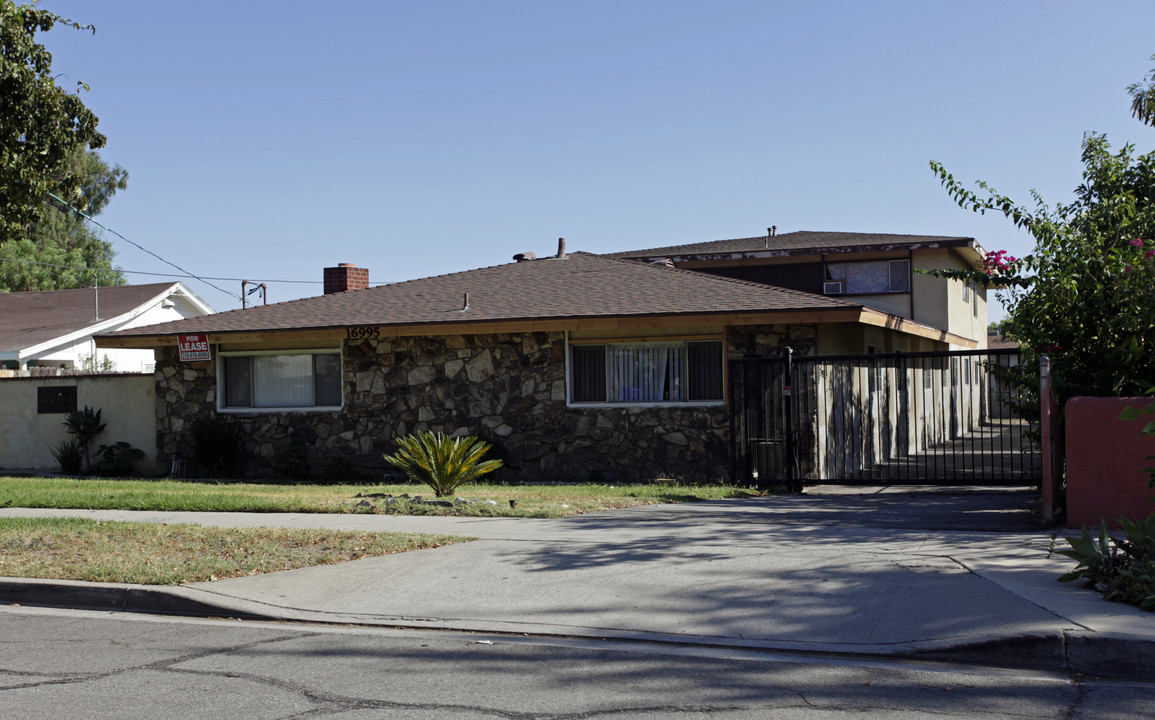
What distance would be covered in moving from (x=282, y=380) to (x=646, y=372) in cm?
687

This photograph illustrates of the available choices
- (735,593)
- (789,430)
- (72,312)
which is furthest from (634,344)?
(72,312)

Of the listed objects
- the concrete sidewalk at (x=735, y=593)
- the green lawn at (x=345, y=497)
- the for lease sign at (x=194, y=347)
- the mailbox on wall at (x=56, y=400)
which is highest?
the for lease sign at (x=194, y=347)

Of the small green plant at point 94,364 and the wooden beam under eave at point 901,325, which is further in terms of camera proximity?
the small green plant at point 94,364

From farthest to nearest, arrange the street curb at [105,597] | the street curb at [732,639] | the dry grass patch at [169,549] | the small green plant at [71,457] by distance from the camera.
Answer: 1. the small green plant at [71,457]
2. the dry grass patch at [169,549]
3. the street curb at [105,597]
4. the street curb at [732,639]

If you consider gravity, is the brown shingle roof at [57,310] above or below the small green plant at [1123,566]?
above

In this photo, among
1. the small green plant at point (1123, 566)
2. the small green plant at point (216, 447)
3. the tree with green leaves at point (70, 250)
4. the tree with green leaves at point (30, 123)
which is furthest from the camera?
the tree with green leaves at point (70, 250)

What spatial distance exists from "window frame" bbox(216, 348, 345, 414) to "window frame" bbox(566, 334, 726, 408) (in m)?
4.20

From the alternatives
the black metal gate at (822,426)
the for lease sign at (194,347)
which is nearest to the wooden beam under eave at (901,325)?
the black metal gate at (822,426)

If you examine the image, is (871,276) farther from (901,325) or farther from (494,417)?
(494,417)

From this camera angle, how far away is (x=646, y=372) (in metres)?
16.8

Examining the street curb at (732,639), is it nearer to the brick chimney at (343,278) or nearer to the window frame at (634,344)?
the window frame at (634,344)

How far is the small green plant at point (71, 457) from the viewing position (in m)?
19.6

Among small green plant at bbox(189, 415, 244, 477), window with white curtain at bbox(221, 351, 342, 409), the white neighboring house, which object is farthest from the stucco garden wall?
the white neighboring house

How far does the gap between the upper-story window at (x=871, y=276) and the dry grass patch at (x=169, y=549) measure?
56.5ft
